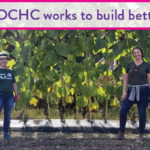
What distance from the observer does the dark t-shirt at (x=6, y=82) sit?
5324mm

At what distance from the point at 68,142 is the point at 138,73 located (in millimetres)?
1417

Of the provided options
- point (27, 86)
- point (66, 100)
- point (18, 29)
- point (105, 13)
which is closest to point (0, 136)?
point (27, 86)

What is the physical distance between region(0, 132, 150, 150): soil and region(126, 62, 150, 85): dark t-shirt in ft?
2.93

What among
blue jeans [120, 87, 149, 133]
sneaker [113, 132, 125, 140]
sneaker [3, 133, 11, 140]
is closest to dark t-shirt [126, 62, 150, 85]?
blue jeans [120, 87, 149, 133]

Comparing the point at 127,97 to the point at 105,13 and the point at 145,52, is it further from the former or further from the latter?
the point at 105,13

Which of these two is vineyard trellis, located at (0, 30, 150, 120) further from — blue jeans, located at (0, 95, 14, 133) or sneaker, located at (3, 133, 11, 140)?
sneaker, located at (3, 133, 11, 140)

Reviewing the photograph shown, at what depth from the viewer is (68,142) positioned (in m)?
5.18

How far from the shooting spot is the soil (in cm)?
488

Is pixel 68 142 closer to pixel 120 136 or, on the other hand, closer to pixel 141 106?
pixel 120 136

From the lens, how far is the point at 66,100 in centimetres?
641

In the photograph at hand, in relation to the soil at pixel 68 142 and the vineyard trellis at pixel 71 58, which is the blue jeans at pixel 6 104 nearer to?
the soil at pixel 68 142

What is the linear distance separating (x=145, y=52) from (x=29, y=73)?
191 cm

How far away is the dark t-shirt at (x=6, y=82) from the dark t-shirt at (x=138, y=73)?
1783 mm

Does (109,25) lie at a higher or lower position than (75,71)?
higher
